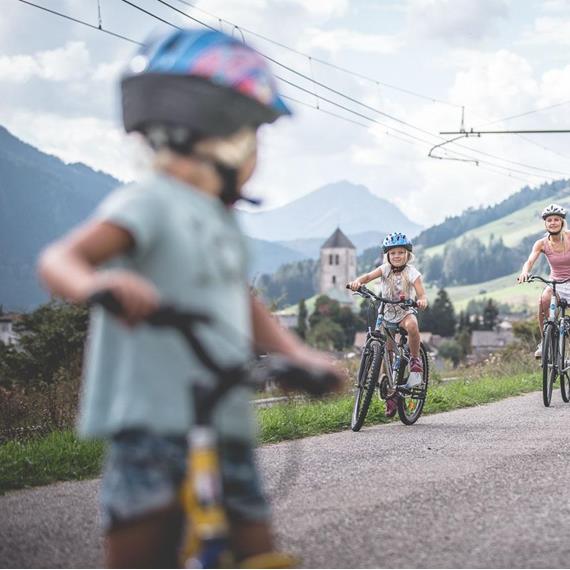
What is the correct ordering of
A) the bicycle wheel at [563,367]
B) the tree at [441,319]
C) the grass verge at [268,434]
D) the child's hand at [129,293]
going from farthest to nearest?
the tree at [441,319] → the bicycle wheel at [563,367] → the grass verge at [268,434] → the child's hand at [129,293]

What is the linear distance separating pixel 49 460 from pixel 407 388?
4.02 metres

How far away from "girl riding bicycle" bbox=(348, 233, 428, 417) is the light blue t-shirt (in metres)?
7.67

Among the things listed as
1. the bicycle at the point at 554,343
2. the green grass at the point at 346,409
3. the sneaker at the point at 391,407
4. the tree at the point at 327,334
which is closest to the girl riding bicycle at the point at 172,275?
the green grass at the point at 346,409

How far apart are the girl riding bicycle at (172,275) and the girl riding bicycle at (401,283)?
299 inches

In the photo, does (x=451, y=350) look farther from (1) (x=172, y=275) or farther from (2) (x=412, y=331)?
(1) (x=172, y=275)

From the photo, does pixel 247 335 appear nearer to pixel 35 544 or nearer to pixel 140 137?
pixel 140 137

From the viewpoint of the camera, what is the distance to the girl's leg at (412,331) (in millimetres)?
10344

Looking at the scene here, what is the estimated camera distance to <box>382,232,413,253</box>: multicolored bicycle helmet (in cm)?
1016

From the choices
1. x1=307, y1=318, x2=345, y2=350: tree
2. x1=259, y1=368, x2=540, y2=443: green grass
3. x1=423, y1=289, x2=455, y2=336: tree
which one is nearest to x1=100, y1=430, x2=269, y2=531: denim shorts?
x1=259, y1=368, x2=540, y2=443: green grass

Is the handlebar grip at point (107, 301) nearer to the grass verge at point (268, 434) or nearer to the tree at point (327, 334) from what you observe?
the grass verge at point (268, 434)

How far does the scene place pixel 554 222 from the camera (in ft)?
39.3

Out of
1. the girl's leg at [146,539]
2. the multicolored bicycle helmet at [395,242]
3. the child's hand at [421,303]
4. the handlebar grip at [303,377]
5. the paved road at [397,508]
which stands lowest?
the paved road at [397,508]

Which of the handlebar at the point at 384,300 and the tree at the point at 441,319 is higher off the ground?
the tree at the point at 441,319

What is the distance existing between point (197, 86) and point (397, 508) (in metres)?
3.91
